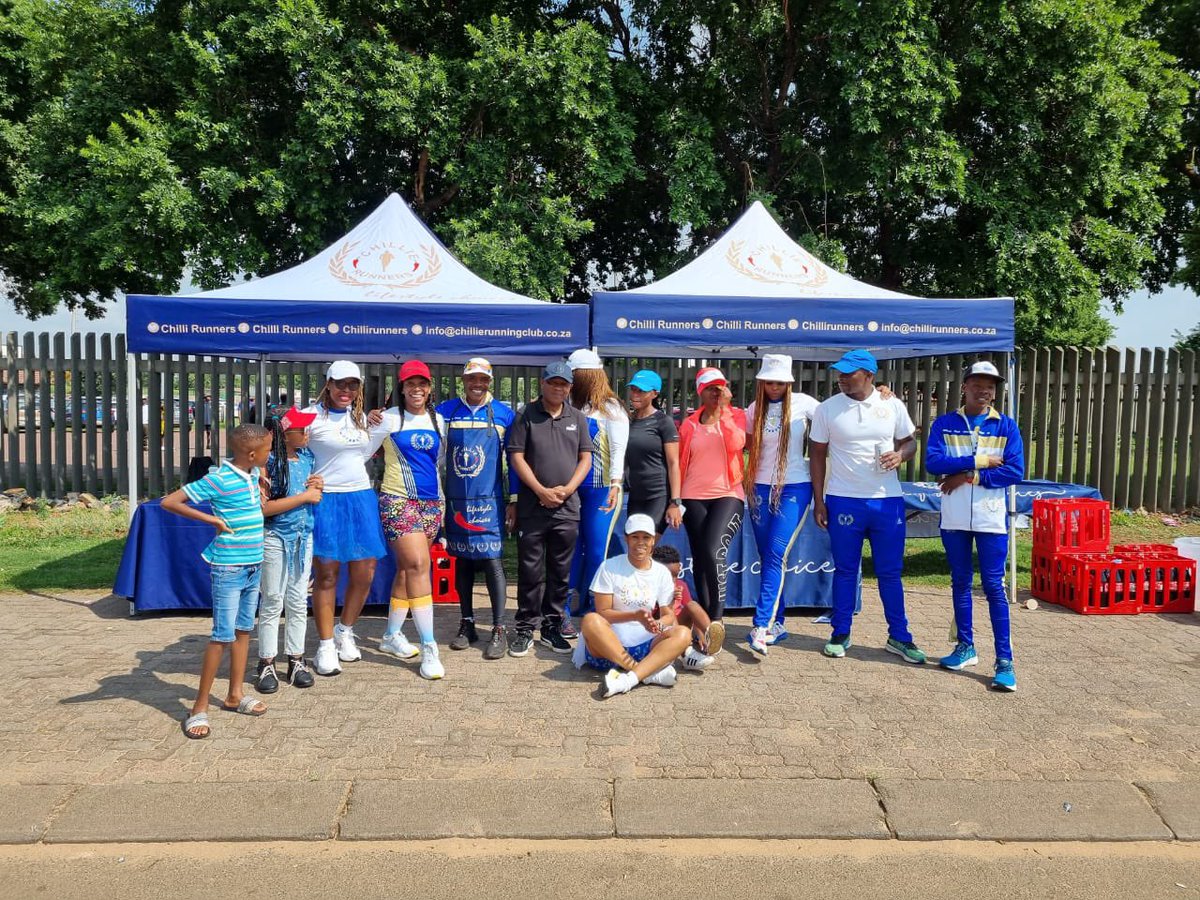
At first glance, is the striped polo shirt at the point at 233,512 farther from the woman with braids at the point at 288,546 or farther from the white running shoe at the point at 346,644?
the white running shoe at the point at 346,644

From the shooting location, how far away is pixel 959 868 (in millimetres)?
3234

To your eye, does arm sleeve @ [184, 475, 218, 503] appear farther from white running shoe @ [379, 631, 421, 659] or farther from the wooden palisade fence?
the wooden palisade fence

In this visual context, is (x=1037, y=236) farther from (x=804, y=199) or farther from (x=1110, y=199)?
(x=804, y=199)

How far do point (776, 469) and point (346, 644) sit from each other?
2.84 meters

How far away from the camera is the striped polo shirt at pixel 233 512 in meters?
4.34

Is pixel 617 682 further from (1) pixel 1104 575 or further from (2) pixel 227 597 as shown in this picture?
(1) pixel 1104 575

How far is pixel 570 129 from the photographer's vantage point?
1339cm

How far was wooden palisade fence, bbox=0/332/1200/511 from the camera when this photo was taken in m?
11.8

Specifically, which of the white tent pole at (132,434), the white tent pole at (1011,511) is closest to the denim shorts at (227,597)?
the white tent pole at (132,434)

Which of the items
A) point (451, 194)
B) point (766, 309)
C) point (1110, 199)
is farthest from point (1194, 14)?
point (766, 309)

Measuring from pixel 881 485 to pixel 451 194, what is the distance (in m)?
10.8

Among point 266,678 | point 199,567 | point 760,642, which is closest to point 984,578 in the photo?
point 760,642

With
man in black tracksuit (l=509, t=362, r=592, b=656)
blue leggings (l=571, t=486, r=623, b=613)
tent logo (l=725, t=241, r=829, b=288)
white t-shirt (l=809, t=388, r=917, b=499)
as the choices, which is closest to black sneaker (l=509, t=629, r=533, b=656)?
man in black tracksuit (l=509, t=362, r=592, b=656)

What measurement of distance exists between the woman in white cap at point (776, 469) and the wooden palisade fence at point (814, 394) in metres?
5.84
